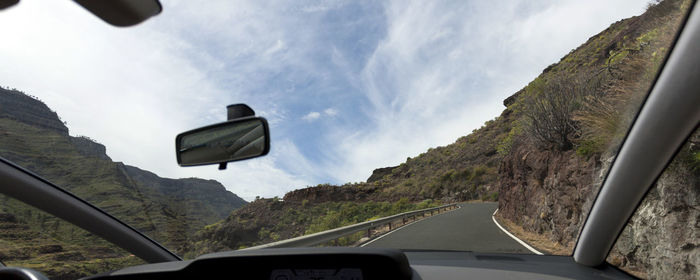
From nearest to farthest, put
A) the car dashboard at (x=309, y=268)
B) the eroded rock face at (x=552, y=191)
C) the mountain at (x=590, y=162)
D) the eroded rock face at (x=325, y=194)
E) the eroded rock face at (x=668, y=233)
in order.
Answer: the car dashboard at (x=309, y=268) < the mountain at (x=590, y=162) < the eroded rock face at (x=668, y=233) < the eroded rock face at (x=552, y=191) < the eroded rock face at (x=325, y=194)

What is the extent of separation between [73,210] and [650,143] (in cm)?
386

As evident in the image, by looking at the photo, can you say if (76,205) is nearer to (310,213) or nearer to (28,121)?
(28,121)

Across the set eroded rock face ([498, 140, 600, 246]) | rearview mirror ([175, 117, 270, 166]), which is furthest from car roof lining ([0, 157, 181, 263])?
eroded rock face ([498, 140, 600, 246])

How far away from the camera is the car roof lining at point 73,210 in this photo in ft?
7.93

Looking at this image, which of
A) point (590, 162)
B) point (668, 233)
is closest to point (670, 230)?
point (668, 233)

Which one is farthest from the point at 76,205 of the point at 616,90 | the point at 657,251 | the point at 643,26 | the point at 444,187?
the point at 444,187

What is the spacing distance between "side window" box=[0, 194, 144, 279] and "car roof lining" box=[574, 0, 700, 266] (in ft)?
12.3

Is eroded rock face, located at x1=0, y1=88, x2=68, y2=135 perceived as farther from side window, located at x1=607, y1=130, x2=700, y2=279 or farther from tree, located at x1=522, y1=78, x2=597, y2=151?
tree, located at x1=522, y1=78, x2=597, y2=151

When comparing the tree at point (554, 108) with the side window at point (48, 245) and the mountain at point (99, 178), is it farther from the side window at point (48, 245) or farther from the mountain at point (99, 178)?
the side window at point (48, 245)

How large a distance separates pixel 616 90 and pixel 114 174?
15.3 ft

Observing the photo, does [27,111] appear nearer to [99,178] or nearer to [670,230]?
[99,178]

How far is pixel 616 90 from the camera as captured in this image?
11.6ft

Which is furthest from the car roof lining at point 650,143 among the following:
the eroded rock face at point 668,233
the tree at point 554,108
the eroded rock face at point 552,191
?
the tree at point 554,108

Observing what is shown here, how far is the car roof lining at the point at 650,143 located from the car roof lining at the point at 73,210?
11.4ft
